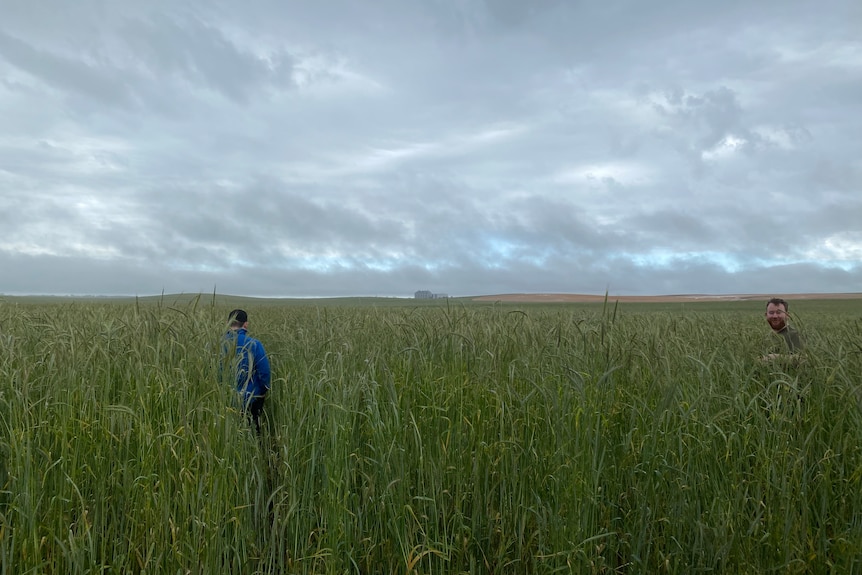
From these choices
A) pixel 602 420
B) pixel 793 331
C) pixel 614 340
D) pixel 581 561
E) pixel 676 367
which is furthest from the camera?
pixel 793 331

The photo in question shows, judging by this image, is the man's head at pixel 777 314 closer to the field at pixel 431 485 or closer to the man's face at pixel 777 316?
the man's face at pixel 777 316

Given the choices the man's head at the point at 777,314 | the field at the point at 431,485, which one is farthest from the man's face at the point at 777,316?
the field at the point at 431,485

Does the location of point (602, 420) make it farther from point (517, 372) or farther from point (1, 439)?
point (1, 439)

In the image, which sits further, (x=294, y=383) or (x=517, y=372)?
(x=294, y=383)

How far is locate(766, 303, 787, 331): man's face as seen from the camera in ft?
16.6

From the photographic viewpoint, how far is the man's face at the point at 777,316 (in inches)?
199

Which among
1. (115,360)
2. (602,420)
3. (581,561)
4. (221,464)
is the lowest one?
(581,561)

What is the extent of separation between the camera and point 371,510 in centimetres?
311

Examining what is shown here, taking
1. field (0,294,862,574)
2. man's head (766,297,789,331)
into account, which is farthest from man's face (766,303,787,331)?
field (0,294,862,574)

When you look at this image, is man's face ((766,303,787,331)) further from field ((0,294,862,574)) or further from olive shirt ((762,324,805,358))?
field ((0,294,862,574))

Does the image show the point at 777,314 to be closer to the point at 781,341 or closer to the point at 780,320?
the point at 780,320

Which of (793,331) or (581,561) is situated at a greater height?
(793,331)

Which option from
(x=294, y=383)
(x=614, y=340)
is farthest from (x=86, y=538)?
(x=614, y=340)

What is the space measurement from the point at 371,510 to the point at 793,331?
14.5 ft
